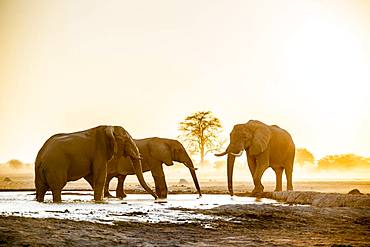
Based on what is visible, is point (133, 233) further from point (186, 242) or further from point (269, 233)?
→ point (269, 233)

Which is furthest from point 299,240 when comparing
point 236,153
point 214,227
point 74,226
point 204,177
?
point 204,177

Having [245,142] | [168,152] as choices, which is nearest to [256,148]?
[245,142]

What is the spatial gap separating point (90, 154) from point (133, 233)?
41.7ft

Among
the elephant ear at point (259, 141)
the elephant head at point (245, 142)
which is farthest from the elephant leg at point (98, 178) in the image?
the elephant ear at point (259, 141)

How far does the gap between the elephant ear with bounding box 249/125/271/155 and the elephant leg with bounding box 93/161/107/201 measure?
971 centimetres

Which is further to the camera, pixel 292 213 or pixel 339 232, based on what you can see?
pixel 292 213

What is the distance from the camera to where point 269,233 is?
14.5 m

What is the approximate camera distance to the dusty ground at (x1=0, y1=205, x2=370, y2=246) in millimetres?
11969

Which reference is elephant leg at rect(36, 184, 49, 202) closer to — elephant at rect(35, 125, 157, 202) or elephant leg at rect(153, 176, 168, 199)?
elephant at rect(35, 125, 157, 202)

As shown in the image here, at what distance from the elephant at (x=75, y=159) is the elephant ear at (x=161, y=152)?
5262 mm

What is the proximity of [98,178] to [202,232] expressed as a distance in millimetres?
12194

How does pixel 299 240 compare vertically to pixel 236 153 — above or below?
below

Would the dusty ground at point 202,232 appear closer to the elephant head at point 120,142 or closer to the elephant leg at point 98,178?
the elephant leg at point 98,178

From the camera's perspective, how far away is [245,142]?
33.6 m
